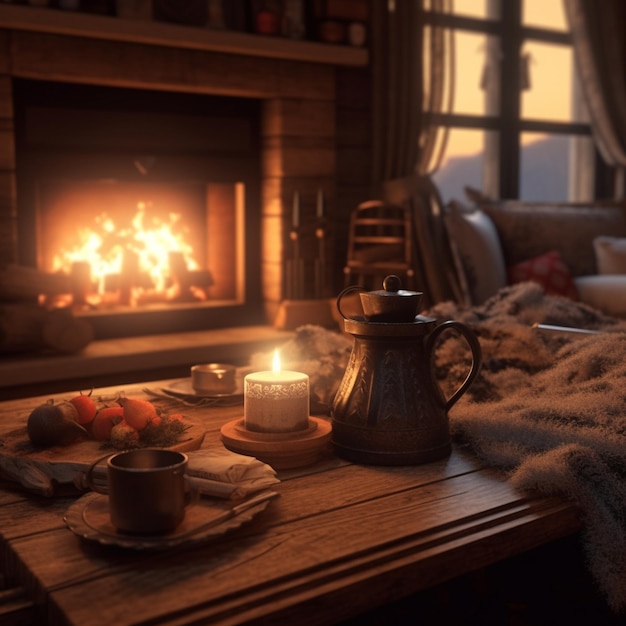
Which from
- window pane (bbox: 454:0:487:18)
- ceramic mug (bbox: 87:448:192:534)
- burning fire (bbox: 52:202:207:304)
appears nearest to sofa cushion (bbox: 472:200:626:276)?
window pane (bbox: 454:0:487:18)

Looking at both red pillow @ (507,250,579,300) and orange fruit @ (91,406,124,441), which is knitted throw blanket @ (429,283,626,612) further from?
red pillow @ (507,250,579,300)

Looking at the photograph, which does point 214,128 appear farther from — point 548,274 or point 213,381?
point 213,381

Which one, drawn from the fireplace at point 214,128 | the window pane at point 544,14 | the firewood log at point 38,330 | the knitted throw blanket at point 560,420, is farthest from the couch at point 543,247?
the knitted throw blanket at point 560,420

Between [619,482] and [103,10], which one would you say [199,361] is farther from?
[619,482]

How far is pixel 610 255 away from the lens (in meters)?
4.01

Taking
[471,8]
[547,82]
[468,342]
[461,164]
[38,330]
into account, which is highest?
[471,8]

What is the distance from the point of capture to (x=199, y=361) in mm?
3334

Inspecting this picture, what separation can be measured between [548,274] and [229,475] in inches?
121

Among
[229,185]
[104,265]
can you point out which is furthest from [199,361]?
[229,185]

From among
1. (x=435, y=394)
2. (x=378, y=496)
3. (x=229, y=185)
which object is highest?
(x=229, y=185)

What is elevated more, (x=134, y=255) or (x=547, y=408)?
(x=134, y=255)

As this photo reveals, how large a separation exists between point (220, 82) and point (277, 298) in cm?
99

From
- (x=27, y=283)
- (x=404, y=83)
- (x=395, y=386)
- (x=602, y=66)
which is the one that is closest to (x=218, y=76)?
(x=404, y=83)

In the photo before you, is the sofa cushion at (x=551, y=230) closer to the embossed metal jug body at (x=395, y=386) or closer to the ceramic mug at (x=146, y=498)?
the embossed metal jug body at (x=395, y=386)
